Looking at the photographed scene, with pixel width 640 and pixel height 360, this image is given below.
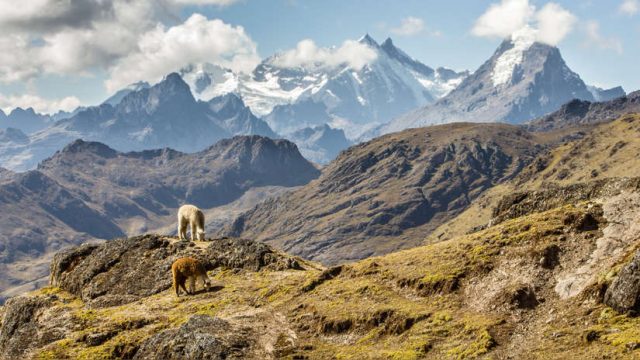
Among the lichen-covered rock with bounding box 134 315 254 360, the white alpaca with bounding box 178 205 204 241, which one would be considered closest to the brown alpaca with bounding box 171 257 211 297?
the lichen-covered rock with bounding box 134 315 254 360

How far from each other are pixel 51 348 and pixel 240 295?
10610 millimetres

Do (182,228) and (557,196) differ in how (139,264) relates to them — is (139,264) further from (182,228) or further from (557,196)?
(557,196)

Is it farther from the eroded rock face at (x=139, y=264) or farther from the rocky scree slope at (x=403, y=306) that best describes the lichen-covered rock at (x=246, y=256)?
the rocky scree slope at (x=403, y=306)

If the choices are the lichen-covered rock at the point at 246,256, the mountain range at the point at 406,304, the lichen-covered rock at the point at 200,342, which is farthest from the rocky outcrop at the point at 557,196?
the lichen-covered rock at the point at 200,342

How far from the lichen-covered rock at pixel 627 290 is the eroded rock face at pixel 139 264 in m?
22.4

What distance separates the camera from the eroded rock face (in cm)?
4122

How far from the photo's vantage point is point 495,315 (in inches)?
1033

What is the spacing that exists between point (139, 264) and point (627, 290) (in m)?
33.4

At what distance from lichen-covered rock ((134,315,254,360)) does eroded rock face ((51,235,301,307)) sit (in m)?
11.6

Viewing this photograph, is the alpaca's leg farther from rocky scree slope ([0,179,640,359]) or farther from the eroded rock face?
rocky scree slope ([0,179,640,359])

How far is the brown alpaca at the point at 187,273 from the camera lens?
3709 cm

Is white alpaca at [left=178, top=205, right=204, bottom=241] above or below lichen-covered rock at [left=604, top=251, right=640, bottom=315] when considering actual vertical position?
above

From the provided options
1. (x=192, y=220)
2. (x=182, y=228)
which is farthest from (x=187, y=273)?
(x=182, y=228)

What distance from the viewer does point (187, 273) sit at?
3741cm
